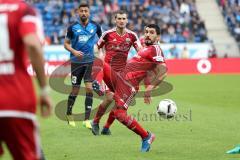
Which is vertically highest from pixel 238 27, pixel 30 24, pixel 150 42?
pixel 30 24

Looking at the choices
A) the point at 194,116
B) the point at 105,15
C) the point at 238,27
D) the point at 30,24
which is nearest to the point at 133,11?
Answer: the point at 105,15

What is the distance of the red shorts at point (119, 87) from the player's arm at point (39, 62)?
18.0 feet

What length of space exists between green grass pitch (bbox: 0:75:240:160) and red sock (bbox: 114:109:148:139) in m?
0.29

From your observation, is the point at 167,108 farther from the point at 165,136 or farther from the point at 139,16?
the point at 139,16

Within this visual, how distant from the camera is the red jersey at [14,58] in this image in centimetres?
506

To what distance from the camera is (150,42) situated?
10.8m

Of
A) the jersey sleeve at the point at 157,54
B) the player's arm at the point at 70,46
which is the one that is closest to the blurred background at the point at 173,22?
the player's arm at the point at 70,46

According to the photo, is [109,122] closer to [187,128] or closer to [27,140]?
[187,128]

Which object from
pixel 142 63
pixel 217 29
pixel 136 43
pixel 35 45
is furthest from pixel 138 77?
pixel 217 29

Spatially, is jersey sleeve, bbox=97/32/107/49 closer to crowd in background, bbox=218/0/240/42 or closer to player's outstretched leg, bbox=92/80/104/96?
player's outstretched leg, bbox=92/80/104/96

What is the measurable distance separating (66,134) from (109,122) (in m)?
0.87

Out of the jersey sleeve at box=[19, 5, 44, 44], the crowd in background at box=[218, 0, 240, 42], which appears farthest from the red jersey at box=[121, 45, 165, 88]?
the crowd in background at box=[218, 0, 240, 42]

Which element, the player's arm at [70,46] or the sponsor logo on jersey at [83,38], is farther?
the sponsor logo on jersey at [83,38]

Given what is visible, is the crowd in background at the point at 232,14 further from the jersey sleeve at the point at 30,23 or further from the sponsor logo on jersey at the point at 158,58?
the jersey sleeve at the point at 30,23
